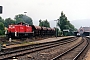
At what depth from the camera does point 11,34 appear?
127 ft

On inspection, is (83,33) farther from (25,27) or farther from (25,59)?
(25,59)

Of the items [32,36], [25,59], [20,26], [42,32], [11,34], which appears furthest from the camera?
[42,32]

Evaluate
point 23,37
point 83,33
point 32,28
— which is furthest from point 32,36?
point 83,33

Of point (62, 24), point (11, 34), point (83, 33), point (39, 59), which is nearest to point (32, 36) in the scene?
point (11, 34)

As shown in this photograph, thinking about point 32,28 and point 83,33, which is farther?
point 83,33

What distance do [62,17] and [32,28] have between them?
6686 centimetres

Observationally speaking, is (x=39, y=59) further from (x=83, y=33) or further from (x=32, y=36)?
(x=83, y=33)

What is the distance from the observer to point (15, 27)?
40.9 m

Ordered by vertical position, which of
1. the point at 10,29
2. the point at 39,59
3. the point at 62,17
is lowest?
the point at 39,59

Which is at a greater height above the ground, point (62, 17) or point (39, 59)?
point (62, 17)

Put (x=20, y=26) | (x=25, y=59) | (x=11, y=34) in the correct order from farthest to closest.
→ 1. (x=20, y=26)
2. (x=11, y=34)
3. (x=25, y=59)

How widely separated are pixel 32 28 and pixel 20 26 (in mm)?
8184

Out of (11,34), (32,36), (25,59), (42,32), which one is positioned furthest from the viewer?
(42,32)

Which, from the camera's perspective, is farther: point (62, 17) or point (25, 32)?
point (62, 17)
